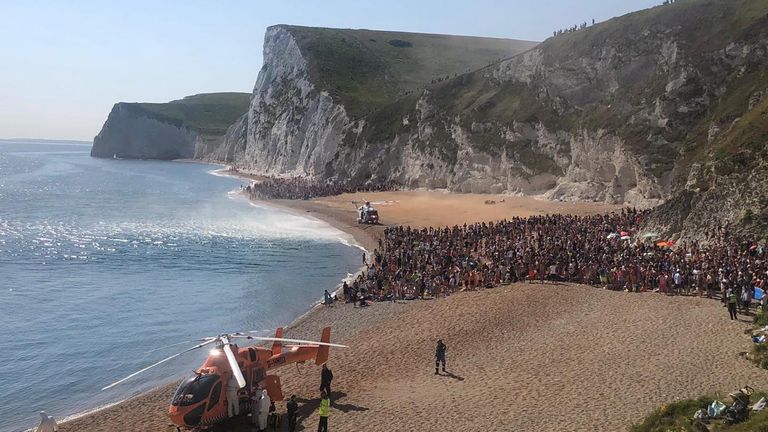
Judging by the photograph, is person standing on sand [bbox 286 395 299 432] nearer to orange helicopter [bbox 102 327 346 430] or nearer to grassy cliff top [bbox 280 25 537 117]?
orange helicopter [bbox 102 327 346 430]

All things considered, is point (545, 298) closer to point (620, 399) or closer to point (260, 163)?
point (620, 399)

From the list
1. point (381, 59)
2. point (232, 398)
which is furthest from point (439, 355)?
point (381, 59)

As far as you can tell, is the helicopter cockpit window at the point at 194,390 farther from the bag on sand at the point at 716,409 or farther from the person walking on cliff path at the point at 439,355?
the bag on sand at the point at 716,409

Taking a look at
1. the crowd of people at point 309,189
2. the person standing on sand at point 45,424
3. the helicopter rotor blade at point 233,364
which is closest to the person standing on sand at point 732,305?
the helicopter rotor blade at point 233,364

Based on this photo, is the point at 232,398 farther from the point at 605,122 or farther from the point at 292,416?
the point at 605,122

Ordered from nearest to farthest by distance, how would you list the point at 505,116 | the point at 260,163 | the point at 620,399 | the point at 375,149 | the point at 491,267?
the point at 620,399
the point at 491,267
the point at 505,116
the point at 375,149
the point at 260,163

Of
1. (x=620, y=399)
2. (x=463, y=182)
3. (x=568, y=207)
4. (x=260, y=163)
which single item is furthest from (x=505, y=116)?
(x=260, y=163)
